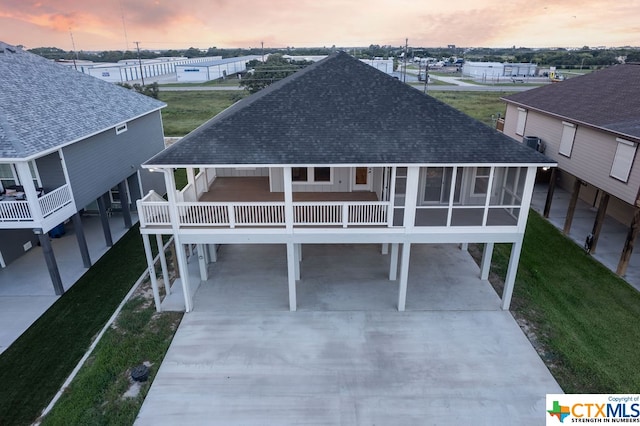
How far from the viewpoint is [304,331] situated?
11312 millimetres

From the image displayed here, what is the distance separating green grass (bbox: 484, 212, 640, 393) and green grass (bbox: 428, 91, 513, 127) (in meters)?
26.1

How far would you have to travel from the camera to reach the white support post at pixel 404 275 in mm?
11438

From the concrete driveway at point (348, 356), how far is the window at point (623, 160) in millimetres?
6598

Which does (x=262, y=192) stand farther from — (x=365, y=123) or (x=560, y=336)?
(x=560, y=336)

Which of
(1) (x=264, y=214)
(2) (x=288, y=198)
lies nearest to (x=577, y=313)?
(2) (x=288, y=198)

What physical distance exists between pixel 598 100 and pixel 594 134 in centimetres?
362

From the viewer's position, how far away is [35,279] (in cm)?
1399

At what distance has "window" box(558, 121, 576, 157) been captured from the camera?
1734 centimetres

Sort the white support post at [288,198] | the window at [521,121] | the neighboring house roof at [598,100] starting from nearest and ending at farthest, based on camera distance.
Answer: the white support post at [288,198] < the neighboring house roof at [598,100] < the window at [521,121]

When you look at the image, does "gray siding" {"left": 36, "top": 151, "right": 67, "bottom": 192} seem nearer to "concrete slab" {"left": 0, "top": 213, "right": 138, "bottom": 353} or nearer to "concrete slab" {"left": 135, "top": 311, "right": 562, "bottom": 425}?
"concrete slab" {"left": 0, "top": 213, "right": 138, "bottom": 353}

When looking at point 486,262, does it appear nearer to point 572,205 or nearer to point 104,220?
point 572,205

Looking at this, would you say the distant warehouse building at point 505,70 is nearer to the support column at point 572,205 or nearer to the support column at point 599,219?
the support column at point 572,205

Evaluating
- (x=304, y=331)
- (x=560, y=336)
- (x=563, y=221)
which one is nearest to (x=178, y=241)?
(x=304, y=331)

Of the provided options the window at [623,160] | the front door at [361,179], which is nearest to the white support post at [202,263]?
the front door at [361,179]
